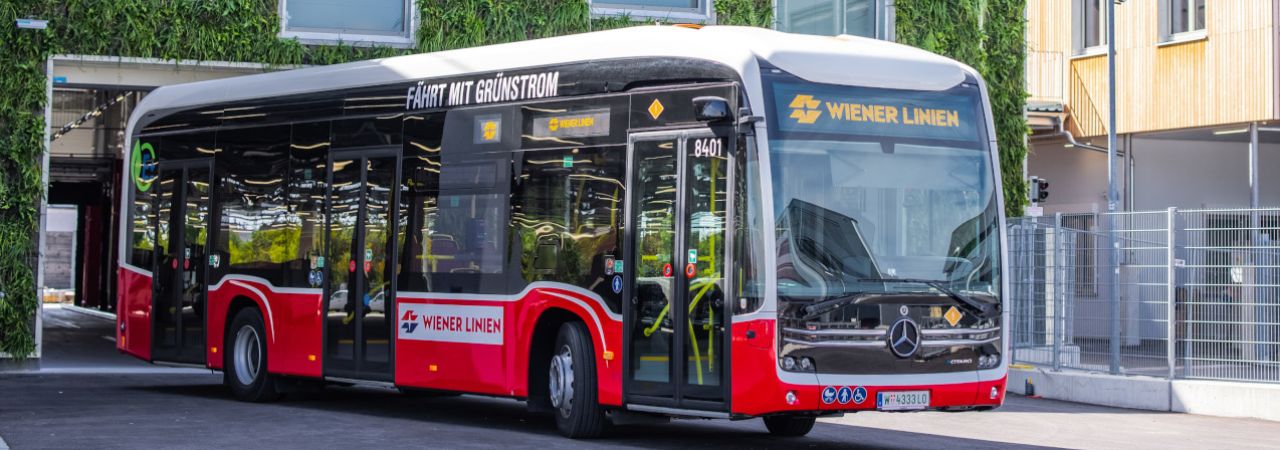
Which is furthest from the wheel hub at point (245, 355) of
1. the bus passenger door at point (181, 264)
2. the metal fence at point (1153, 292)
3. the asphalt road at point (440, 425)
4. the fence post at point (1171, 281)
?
the fence post at point (1171, 281)

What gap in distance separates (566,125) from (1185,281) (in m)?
7.57

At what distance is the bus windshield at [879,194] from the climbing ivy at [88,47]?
11286 mm

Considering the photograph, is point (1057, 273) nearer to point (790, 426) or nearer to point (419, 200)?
point (790, 426)

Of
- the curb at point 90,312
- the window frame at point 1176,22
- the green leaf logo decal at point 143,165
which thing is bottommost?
the curb at point 90,312

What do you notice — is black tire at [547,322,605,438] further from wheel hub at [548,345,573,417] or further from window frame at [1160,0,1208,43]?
window frame at [1160,0,1208,43]

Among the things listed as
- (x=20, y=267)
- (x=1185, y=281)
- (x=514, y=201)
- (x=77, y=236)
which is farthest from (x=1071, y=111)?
(x=77, y=236)

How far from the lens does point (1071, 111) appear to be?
1460 inches

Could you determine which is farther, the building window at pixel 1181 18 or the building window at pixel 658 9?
the building window at pixel 1181 18

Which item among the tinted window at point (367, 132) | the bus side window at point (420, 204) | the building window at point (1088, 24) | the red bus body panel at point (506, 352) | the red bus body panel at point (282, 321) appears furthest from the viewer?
the building window at point (1088, 24)

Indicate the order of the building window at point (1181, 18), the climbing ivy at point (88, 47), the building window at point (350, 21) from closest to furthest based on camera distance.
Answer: the climbing ivy at point (88, 47) → the building window at point (350, 21) → the building window at point (1181, 18)

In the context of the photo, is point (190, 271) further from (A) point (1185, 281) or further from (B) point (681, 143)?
(A) point (1185, 281)

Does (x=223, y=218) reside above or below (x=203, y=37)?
below

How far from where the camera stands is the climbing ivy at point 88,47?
21797 mm

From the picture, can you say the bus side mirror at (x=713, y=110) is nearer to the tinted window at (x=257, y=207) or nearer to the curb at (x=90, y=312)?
the tinted window at (x=257, y=207)
